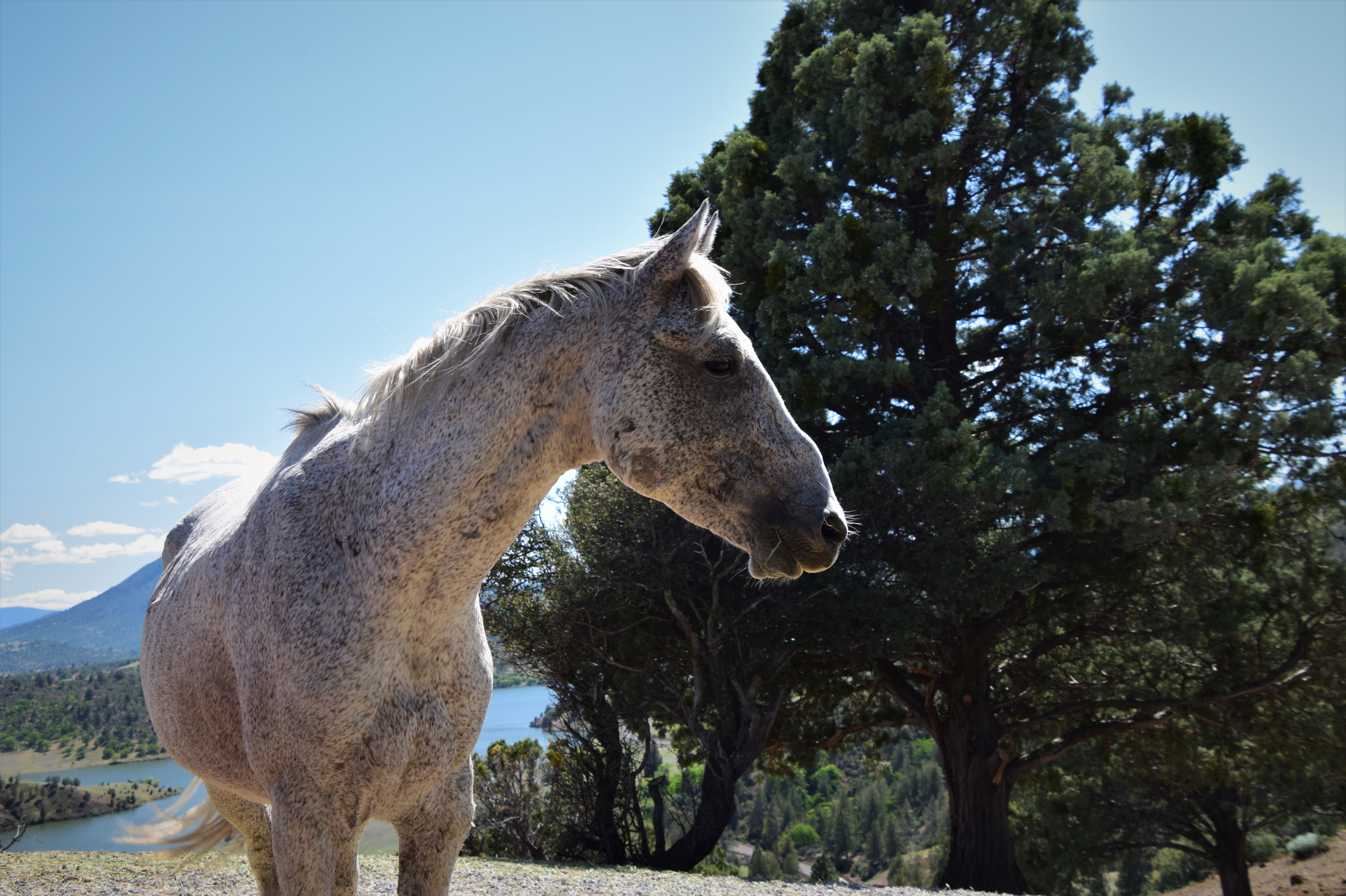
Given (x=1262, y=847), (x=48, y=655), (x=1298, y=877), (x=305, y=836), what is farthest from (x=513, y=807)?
(x=48, y=655)

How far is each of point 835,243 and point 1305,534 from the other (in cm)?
806

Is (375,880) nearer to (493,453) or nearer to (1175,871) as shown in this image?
(493,453)

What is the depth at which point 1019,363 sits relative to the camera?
1240 centimetres

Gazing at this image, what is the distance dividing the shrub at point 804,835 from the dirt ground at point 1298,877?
2995 centimetres

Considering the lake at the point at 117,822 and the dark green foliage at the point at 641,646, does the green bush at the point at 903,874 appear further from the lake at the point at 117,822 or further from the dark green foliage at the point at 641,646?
the dark green foliage at the point at 641,646

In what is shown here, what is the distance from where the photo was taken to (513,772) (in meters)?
12.9

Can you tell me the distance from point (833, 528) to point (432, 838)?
4.45ft

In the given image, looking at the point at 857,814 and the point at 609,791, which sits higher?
the point at 609,791

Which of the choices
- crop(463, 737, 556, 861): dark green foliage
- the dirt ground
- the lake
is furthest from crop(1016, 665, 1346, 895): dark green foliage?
the lake

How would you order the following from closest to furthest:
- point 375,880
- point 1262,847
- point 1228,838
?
point 375,880, point 1228,838, point 1262,847

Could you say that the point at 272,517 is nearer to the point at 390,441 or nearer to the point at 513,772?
the point at 390,441

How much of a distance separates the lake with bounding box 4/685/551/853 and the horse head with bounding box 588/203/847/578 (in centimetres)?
79

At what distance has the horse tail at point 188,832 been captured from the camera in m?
3.73

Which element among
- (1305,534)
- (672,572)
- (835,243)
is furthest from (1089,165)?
(672,572)
